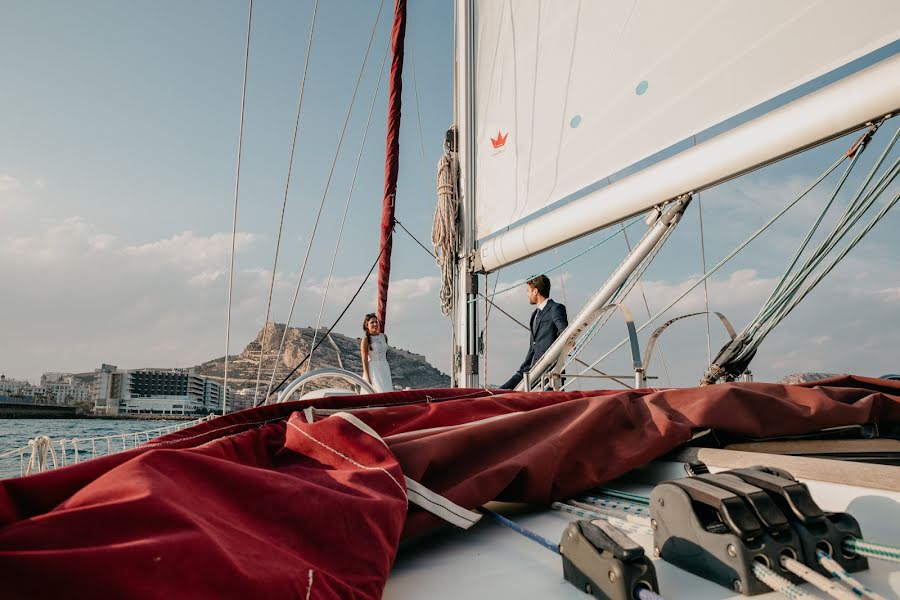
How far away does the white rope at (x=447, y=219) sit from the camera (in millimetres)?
3170

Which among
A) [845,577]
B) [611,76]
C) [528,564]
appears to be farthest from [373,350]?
[845,577]

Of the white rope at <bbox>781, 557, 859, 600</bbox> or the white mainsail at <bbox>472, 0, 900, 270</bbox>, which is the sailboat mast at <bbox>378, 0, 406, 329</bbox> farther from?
the white rope at <bbox>781, 557, 859, 600</bbox>

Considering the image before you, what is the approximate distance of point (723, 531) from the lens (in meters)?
0.59

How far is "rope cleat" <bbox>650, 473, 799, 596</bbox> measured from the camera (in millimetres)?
563

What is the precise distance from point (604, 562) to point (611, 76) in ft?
7.10

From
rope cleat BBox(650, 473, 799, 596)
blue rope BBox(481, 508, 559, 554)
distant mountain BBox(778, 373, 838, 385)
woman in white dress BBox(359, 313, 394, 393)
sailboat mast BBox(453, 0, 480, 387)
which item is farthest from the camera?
woman in white dress BBox(359, 313, 394, 393)

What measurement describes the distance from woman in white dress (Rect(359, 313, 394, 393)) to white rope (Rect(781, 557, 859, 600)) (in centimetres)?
389

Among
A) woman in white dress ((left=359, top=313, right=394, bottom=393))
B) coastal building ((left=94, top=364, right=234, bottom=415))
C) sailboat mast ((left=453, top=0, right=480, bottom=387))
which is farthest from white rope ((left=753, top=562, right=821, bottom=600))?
coastal building ((left=94, top=364, right=234, bottom=415))

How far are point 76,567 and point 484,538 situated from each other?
55 centimetres

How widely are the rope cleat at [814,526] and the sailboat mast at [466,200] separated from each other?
8.34 ft

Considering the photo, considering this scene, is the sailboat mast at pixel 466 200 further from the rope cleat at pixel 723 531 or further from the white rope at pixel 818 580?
the white rope at pixel 818 580

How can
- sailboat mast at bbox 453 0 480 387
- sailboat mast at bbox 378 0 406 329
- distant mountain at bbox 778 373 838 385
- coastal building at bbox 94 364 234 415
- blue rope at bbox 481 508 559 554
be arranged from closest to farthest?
1. blue rope at bbox 481 508 559 554
2. distant mountain at bbox 778 373 838 385
3. sailboat mast at bbox 453 0 480 387
4. sailboat mast at bbox 378 0 406 329
5. coastal building at bbox 94 364 234 415

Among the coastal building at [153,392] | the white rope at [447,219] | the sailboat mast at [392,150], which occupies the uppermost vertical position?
the sailboat mast at [392,150]

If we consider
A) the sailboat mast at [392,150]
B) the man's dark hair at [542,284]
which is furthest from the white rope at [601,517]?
the sailboat mast at [392,150]
